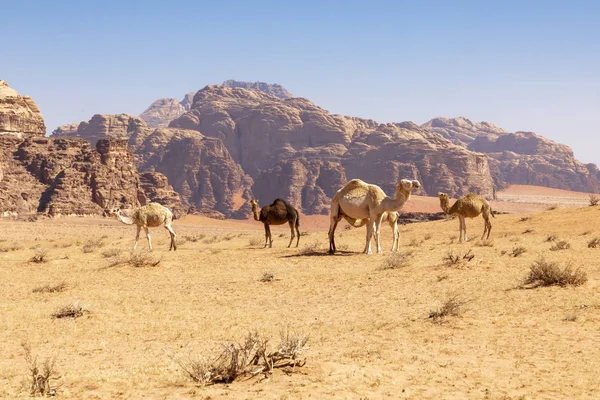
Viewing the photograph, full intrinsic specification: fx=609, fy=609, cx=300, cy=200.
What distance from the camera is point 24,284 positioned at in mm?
17922

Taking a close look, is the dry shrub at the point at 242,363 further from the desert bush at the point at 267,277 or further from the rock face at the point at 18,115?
the rock face at the point at 18,115

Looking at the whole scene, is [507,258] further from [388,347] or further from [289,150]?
[289,150]

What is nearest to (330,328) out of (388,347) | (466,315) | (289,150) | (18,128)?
(388,347)

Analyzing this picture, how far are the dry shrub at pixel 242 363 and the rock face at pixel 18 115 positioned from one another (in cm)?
9450

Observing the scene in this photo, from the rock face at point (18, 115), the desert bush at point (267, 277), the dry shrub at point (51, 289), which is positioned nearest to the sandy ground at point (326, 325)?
the dry shrub at point (51, 289)

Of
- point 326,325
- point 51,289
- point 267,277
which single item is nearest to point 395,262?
point 267,277

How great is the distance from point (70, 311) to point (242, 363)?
6.39 m

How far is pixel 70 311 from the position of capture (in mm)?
13109

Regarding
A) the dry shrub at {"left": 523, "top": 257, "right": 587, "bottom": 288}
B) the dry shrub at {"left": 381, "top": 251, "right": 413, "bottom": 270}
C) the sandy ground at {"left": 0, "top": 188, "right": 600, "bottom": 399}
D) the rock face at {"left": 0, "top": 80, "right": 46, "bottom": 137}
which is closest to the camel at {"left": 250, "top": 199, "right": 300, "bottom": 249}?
the sandy ground at {"left": 0, "top": 188, "right": 600, "bottom": 399}

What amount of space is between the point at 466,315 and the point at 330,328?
9.14 feet

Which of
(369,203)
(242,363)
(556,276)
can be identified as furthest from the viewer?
(369,203)

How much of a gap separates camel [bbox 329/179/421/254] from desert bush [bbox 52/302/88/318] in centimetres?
1140

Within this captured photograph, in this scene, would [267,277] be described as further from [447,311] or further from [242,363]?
[242,363]

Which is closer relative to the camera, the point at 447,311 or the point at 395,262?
the point at 447,311
